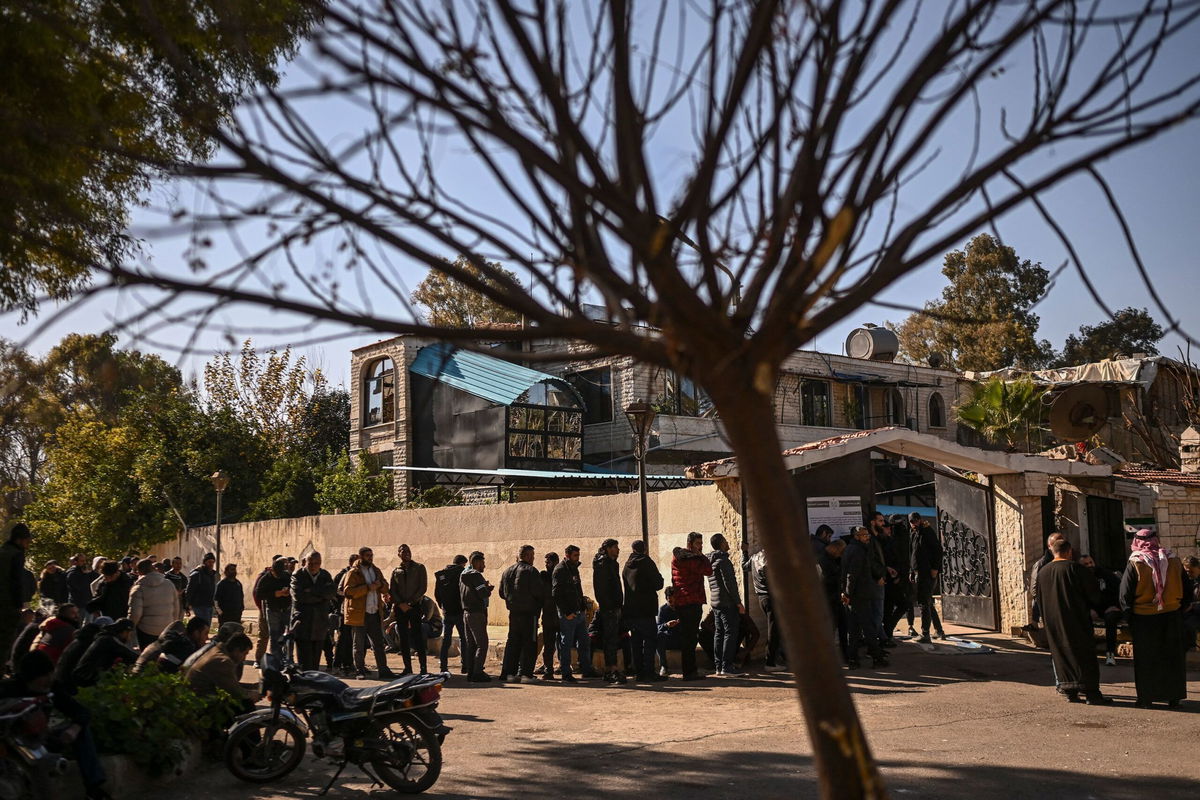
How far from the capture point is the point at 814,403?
3666cm

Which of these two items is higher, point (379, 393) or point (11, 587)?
point (379, 393)

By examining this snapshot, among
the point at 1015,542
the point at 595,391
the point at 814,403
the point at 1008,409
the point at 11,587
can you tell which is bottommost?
the point at 11,587

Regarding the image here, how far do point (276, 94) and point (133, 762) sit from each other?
608 centimetres

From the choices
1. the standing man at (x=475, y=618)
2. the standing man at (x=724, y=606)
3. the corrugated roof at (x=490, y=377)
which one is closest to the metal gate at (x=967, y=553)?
the standing man at (x=724, y=606)

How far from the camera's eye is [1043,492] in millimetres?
16516

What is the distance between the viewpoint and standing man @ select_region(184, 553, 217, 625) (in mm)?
17406

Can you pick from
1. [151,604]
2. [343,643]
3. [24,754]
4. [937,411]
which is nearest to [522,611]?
[343,643]

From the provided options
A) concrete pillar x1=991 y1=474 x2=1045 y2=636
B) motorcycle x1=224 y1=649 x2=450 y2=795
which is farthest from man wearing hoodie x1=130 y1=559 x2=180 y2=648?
concrete pillar x1=991 y1=474 x2=1045 y2=636

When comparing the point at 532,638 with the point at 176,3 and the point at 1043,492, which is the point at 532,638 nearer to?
the point at 1043,492

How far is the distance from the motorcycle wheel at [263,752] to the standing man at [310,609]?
19.6ft

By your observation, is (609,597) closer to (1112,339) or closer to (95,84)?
(95,84)

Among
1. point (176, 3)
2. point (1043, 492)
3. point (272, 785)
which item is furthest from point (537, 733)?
point (1043, 492)

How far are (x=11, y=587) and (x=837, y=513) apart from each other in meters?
10.3

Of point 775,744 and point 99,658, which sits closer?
point 99,658
